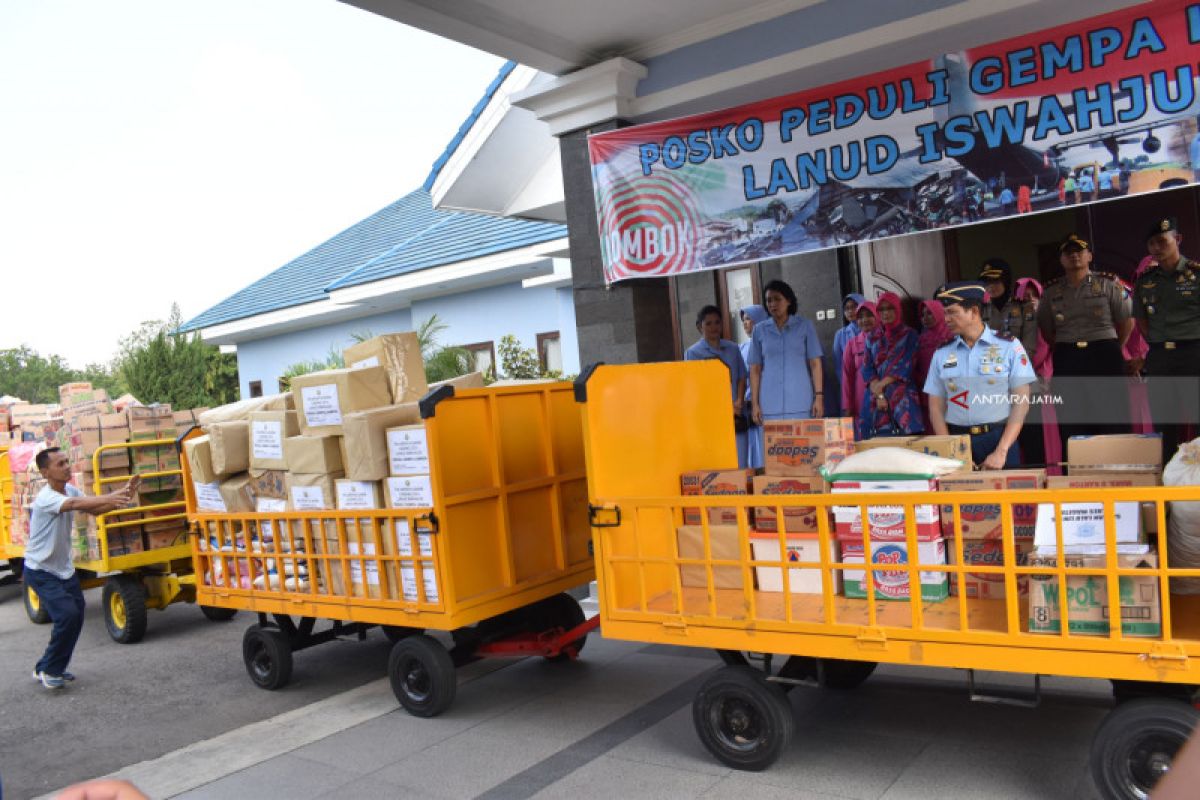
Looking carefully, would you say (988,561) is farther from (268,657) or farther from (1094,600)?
(268,657)

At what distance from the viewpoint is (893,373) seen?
7160 mm

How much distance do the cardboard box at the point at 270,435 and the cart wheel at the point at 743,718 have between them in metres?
3.14

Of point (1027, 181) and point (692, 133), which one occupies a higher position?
point (692, 133)

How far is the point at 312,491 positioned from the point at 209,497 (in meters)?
1.25

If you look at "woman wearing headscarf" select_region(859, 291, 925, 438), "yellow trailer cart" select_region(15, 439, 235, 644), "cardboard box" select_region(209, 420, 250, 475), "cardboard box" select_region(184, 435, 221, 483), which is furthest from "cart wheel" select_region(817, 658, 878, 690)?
"yellow trailer cart" select_region(15, 439, 235, 644)

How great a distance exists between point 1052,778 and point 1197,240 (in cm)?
673

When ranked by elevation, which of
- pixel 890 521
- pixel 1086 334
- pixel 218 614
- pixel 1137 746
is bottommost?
pixel 218 614

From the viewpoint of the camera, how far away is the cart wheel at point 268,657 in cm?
639

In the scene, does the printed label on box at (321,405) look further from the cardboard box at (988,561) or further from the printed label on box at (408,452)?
the cardboard box at (988,561)

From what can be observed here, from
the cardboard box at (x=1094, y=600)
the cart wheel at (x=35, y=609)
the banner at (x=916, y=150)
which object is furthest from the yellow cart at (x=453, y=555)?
the cart wheel at (x=35, y=609)

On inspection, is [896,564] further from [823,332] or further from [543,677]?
[823,332]

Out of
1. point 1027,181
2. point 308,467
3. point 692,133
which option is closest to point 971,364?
point 1027,181

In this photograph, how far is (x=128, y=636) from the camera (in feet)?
27.3

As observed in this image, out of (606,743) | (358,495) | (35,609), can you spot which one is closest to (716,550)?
(606,743)
